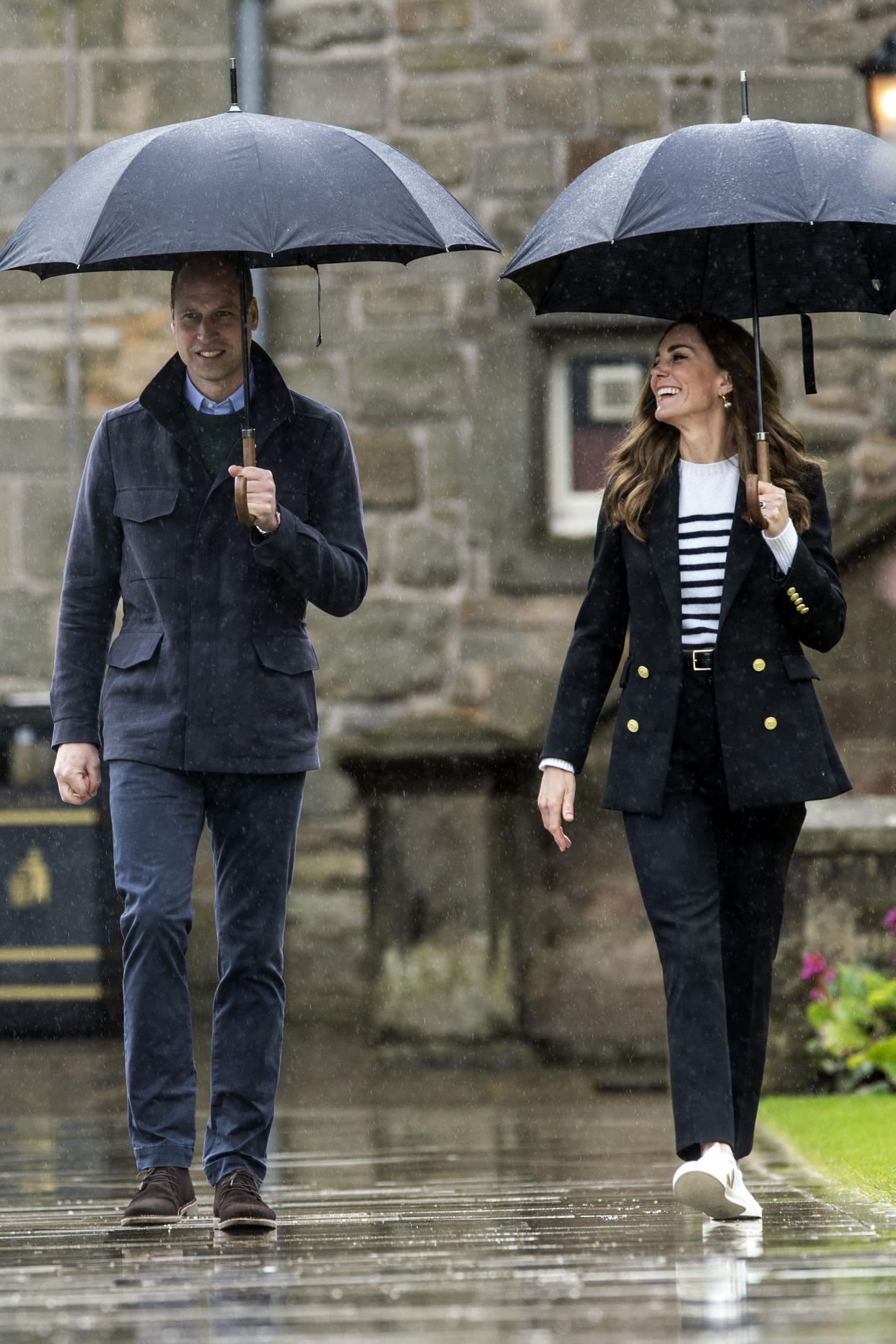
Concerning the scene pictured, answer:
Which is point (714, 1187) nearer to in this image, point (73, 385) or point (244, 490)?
point (244, 490)

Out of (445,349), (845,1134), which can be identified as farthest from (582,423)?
(845,1134)

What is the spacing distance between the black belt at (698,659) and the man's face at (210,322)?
1.12 meters

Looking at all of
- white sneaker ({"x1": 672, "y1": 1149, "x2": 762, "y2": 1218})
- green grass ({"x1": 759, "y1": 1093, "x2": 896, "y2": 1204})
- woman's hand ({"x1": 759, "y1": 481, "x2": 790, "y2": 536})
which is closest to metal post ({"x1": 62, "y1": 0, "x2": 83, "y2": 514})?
green grass ({"x1": 759, "y1": 1093, "x2": 896, "y2": 1204})

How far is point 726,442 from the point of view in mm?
4699

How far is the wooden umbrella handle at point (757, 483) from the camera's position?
4414mm

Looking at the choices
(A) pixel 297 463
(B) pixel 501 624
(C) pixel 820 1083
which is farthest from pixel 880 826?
(A) pixel 297 463

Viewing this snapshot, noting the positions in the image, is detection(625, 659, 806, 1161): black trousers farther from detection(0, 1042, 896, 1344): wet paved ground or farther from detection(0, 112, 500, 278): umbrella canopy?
detection(0, 112, 500, 278): umbrella canopy

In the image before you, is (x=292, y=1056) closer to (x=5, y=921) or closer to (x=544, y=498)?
(x=5, y=921)

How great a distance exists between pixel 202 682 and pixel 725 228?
163cm

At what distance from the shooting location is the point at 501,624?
9445 millimetres

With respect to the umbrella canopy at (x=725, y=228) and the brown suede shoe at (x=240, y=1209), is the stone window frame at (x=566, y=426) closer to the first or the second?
the umbrella canopy at (x=725, y=228)

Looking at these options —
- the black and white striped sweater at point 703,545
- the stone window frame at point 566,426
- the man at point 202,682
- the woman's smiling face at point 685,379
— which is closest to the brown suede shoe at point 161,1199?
the man at point 202,682

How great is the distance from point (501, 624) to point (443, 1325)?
6.37 meters

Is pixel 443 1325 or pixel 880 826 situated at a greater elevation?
pixel 880 826
